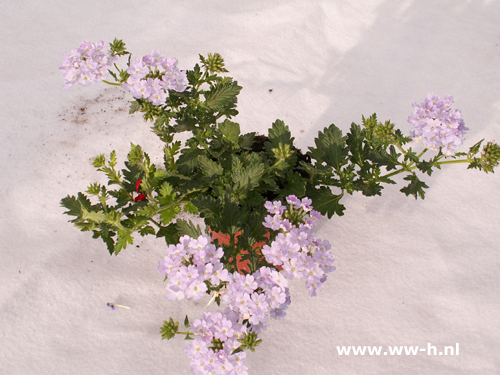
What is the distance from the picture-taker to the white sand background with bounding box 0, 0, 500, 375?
3.15m

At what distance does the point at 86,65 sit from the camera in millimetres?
2086

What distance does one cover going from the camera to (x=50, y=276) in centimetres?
329

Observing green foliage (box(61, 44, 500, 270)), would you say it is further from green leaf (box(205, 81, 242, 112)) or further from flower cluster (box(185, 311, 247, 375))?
flower cluster (box(185, 311, 247, 375))

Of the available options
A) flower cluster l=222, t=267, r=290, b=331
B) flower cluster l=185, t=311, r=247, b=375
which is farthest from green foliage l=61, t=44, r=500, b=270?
flower cluster l=185, t=311, r=247, b=375

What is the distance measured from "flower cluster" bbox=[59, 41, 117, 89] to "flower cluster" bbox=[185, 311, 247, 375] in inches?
49.8

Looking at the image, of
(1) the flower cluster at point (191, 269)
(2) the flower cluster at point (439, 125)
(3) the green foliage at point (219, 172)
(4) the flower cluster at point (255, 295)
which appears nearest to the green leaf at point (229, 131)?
Result: (3) the green foliage at point (219, 172)

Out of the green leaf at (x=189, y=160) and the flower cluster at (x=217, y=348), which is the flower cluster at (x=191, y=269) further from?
the green leaf at (x=189, y=160)

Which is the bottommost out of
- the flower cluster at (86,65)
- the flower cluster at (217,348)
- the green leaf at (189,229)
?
the flower cluster at (217,348)

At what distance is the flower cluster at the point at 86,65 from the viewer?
2.08 meters

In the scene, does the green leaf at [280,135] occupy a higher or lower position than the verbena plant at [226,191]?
higher

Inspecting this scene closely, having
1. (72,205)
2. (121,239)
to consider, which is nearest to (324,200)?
(121,239)

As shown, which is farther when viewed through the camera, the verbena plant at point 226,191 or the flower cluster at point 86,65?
the flower cluster at point 86,65

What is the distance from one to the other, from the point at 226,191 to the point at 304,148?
4.97ft

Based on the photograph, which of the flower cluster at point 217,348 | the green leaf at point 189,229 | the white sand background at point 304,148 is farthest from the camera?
the white sand background at point 304,148
